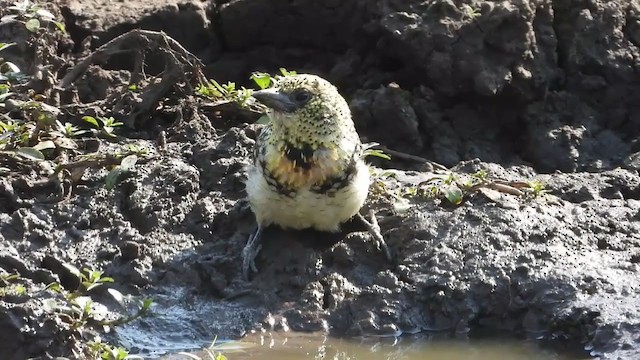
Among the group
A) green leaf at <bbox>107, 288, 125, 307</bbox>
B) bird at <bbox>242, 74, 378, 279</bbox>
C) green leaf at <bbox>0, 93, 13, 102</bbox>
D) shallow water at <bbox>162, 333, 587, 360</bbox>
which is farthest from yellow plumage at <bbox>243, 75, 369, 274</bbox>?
green leaf at <bbox>0, 93, 13, 102</bbox>

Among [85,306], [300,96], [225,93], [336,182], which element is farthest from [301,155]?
[225,93]

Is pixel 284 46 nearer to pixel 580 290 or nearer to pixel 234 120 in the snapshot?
pixel 234 120

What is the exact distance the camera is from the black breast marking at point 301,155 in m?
5.66

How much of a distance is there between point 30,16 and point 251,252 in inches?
78.8

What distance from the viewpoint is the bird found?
18.6ft

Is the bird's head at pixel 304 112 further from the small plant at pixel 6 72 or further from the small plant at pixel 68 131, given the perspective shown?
the small plant at pixel 6 72

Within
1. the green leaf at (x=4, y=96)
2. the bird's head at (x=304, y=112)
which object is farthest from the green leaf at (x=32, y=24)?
the bird's head at (x=304, y=112)

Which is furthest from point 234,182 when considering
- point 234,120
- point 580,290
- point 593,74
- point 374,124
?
point 593,74

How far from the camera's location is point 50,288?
5227 mm

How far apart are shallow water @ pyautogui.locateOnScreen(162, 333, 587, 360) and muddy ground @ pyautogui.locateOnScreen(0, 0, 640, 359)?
0.08m

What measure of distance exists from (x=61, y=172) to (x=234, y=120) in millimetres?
1189

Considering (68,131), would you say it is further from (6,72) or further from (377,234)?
(377,234)

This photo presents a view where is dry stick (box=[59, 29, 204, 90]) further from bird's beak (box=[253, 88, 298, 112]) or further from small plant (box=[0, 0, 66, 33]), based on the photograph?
bird's beak (box=[253, 88, 298, 112])

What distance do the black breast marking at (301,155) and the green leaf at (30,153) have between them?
1.28m
